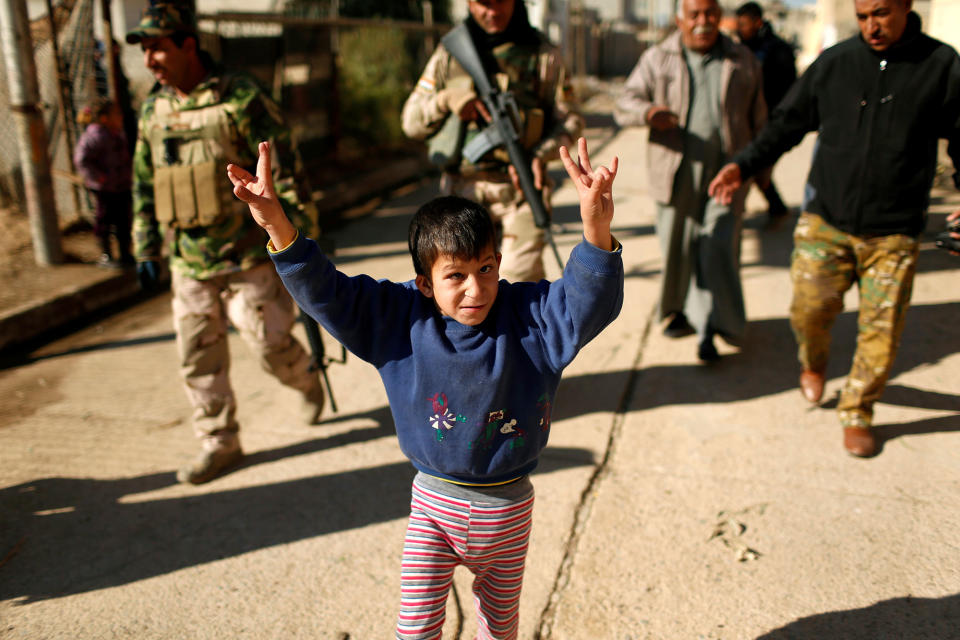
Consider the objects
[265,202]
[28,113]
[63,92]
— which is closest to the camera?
[265,202]

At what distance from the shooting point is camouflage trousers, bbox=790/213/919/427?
3.33m

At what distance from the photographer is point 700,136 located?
421 cm

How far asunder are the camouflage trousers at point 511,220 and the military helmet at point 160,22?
1414mm

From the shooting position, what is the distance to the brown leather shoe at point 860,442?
3.40 meters

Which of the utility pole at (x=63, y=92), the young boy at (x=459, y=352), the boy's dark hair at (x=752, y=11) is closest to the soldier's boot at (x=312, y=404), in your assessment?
the young boy at (x=459, y=352)

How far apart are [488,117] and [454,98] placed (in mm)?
180

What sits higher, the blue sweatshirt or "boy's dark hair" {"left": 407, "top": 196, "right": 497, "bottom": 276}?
"boy's dark hair" {"left": 407, "top": 196, "right": 497, "bottom": 276}

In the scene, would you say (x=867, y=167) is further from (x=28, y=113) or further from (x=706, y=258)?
(x=28, y=113)

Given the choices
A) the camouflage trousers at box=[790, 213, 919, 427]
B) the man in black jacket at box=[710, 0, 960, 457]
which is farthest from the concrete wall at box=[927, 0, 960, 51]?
the camouflage trousers at box=[790, 213, 919, 427]

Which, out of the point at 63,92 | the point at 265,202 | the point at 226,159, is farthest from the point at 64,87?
the point at 265,202

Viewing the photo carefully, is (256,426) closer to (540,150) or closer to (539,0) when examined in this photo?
(540,150)

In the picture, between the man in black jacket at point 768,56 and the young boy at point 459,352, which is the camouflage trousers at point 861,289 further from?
the man in black jacket at point 768,56

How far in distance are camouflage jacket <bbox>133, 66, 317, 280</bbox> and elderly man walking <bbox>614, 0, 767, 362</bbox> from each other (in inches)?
73.1

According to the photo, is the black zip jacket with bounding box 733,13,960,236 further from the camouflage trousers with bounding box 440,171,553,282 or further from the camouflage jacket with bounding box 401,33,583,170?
the camouflage trousers with bounding box 440,171,553,282
